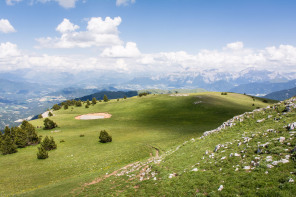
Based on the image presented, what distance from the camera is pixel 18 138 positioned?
175ft

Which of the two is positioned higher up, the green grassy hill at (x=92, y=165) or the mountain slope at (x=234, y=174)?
the mountain slope at (x=234, y=174)

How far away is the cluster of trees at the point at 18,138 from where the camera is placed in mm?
48062

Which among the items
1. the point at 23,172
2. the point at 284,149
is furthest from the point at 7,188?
the point at 284,149

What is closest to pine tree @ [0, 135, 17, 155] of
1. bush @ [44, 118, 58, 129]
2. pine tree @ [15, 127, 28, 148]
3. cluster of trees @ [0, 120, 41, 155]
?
cluster of trees @ [0, 120, 41, 155]

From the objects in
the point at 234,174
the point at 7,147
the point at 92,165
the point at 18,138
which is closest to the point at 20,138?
the point at 18,138

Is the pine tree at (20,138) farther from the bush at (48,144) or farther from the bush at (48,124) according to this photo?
the bush at (48,124)

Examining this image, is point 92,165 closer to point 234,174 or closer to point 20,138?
point 234,174

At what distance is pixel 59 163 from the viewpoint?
1497 inches

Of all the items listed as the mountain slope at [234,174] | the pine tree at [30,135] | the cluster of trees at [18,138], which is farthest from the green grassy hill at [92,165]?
the pine tree at [30,135]

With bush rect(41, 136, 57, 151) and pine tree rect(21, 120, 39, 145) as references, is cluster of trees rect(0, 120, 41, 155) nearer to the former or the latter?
pine tree rect(21, 120, 39, 145)

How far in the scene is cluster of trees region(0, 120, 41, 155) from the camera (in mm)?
48062

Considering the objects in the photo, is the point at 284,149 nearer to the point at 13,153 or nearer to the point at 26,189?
the point at 26,189

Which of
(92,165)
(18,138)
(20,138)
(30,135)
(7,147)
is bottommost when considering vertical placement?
(92,165)

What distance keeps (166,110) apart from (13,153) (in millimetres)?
75396
